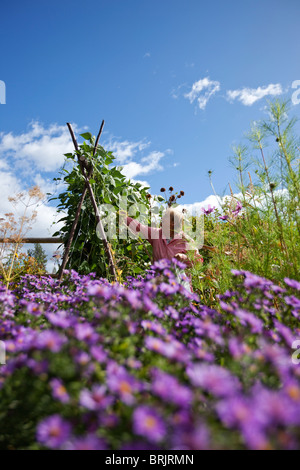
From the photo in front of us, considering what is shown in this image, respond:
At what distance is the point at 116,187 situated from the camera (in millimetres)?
4172

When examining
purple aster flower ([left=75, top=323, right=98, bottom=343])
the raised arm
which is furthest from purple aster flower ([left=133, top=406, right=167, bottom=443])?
the raised arm

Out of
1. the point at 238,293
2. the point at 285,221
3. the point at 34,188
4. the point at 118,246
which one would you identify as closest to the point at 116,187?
the point at 118,246

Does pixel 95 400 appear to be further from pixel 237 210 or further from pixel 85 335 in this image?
pixel 237 210

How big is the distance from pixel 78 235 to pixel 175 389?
3215 mm

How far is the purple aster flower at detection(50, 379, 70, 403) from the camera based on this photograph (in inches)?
27.2

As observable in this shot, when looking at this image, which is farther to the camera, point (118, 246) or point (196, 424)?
point (118, 246)

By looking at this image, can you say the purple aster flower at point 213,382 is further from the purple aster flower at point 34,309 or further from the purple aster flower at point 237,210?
the purple aster flower at point 237,210

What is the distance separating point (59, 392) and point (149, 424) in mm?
253

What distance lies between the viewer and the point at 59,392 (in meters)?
0.70

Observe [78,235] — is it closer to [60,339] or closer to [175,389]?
[60,339]

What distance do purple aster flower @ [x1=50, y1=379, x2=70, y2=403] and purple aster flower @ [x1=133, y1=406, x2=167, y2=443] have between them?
0.20m

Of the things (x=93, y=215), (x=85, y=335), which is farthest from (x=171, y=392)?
(x=93, y=215)

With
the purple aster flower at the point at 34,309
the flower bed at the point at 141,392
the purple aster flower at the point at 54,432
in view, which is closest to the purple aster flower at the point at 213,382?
the flower bed at the point at 141,392

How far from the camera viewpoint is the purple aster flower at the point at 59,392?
69 centimetres
